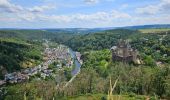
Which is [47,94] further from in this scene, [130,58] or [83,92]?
[130,58]

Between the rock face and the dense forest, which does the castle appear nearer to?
the rock face

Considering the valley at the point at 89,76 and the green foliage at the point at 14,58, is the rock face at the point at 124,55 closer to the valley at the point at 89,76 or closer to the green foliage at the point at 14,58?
the valley at the point at 89,76

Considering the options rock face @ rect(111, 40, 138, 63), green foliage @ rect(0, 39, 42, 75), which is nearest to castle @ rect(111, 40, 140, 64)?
rock face @ rect(111, 40, 138, 63)

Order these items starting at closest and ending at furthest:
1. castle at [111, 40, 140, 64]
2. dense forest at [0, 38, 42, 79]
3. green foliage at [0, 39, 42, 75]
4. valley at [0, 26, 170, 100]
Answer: valley at [0, 26, 170, 100]
castle at [111, 40, 140, 64]
dense forest at [0, 38, 42, 79]
green foliage at [0, 39, 42, 75]

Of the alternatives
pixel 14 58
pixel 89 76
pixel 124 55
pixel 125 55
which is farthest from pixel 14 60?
pixel 89 76

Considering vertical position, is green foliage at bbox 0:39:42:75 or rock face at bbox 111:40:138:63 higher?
rock face at bbox 111:40:138:63

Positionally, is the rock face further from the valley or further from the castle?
the valley

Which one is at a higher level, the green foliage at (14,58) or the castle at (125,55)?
the castle at (125,55)

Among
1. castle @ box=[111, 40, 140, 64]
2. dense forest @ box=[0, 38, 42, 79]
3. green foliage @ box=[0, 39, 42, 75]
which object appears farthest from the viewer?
green foliage @ box=[0, 39, 42, 75]

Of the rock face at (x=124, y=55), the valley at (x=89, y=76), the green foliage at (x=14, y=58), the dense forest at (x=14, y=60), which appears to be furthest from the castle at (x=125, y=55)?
the green foliage at (x=14, y=58)

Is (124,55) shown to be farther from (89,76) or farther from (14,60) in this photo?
(14,60)

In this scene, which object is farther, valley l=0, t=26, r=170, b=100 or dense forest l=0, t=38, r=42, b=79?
dense forest l=0, t=38, r=42, b=79
